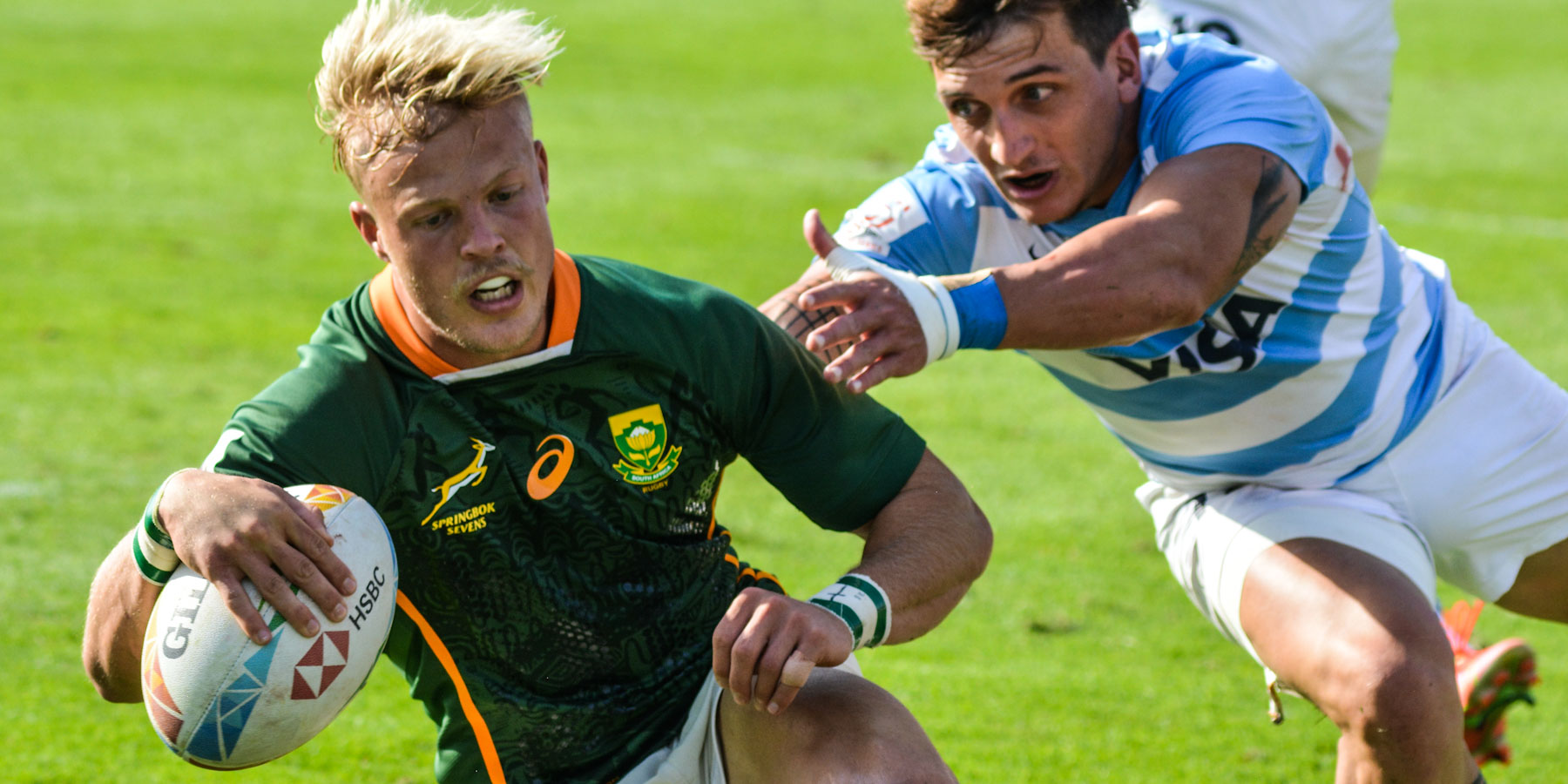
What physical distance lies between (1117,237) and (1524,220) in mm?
9201

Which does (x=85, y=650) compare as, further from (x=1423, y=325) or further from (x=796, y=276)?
(x=796, y=276)

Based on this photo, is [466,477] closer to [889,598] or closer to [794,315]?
[889,598]

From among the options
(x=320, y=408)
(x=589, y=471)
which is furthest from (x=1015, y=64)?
(x=320, y=408)

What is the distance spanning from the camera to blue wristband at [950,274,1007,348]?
11.1 feet

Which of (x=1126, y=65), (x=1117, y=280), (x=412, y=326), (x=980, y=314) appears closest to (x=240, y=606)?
(x=412, y=326)

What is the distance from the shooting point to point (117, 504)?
6.43 metres

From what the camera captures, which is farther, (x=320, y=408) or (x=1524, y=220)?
(x=1524, y=220)

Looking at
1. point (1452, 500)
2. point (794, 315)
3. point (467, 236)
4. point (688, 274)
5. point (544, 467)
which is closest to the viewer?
point (467, 236)

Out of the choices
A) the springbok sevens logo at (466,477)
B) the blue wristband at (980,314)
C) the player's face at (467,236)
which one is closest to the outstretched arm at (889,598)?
the blue wristband at (980,314)

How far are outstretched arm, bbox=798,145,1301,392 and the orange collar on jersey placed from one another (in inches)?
18.8

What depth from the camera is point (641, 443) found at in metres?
3.35

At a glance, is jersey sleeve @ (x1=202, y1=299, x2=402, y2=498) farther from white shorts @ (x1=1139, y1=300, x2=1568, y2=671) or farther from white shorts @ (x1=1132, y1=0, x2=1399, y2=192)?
white shorts @ (x1=1132, y1=0, x2=1399, y2=192)

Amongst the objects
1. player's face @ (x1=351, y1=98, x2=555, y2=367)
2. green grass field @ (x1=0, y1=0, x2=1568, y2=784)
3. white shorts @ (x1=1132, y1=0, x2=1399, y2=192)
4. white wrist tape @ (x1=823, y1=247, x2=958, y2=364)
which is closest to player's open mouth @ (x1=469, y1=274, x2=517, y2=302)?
player's face @ (x1=351, y1=98, x2=555, y2=367)

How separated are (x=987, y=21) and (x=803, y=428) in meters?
1.13
